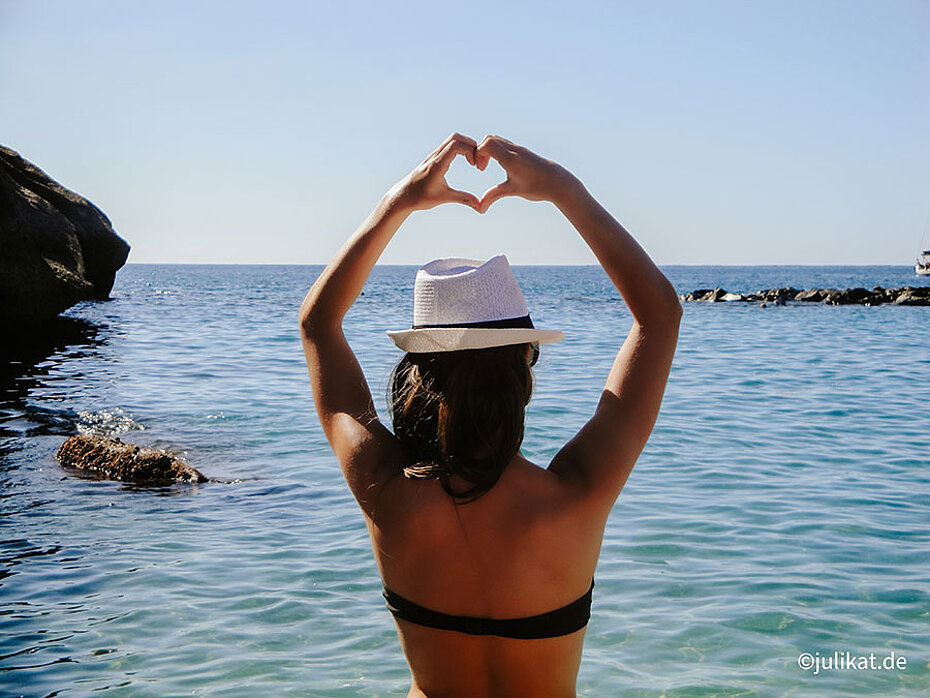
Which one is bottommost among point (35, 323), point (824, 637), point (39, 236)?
point (824, 637)

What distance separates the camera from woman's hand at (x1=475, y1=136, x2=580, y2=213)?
205 centimetres

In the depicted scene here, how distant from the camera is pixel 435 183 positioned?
209cm

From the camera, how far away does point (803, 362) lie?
777 inches

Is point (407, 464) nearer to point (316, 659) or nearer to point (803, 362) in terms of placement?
point (316, 659)

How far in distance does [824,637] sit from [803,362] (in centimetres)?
1503

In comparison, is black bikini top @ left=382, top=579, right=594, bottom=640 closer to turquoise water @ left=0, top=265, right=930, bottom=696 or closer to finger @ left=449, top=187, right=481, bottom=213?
finger @ left=449, top=187, right=481, bottom=213

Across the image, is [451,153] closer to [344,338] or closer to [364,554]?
[344,338]

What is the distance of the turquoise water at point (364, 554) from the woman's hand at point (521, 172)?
3703 mm

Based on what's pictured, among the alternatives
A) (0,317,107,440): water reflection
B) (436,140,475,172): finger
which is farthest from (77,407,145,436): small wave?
(436,140,475,172): finger

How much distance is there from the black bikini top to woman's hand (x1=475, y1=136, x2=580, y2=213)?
877 millimetres

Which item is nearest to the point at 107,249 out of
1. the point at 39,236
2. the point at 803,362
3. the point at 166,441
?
the point at 39,236

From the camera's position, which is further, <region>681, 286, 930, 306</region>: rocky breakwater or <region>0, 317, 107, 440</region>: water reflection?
<region>681, 286, 930, 306</region>: rocky breakwater

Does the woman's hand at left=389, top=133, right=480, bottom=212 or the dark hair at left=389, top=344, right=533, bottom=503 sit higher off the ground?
the woman's hand at left=389, top=133, right=480, bottom=212

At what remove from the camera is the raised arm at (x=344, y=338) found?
6.61 ft
